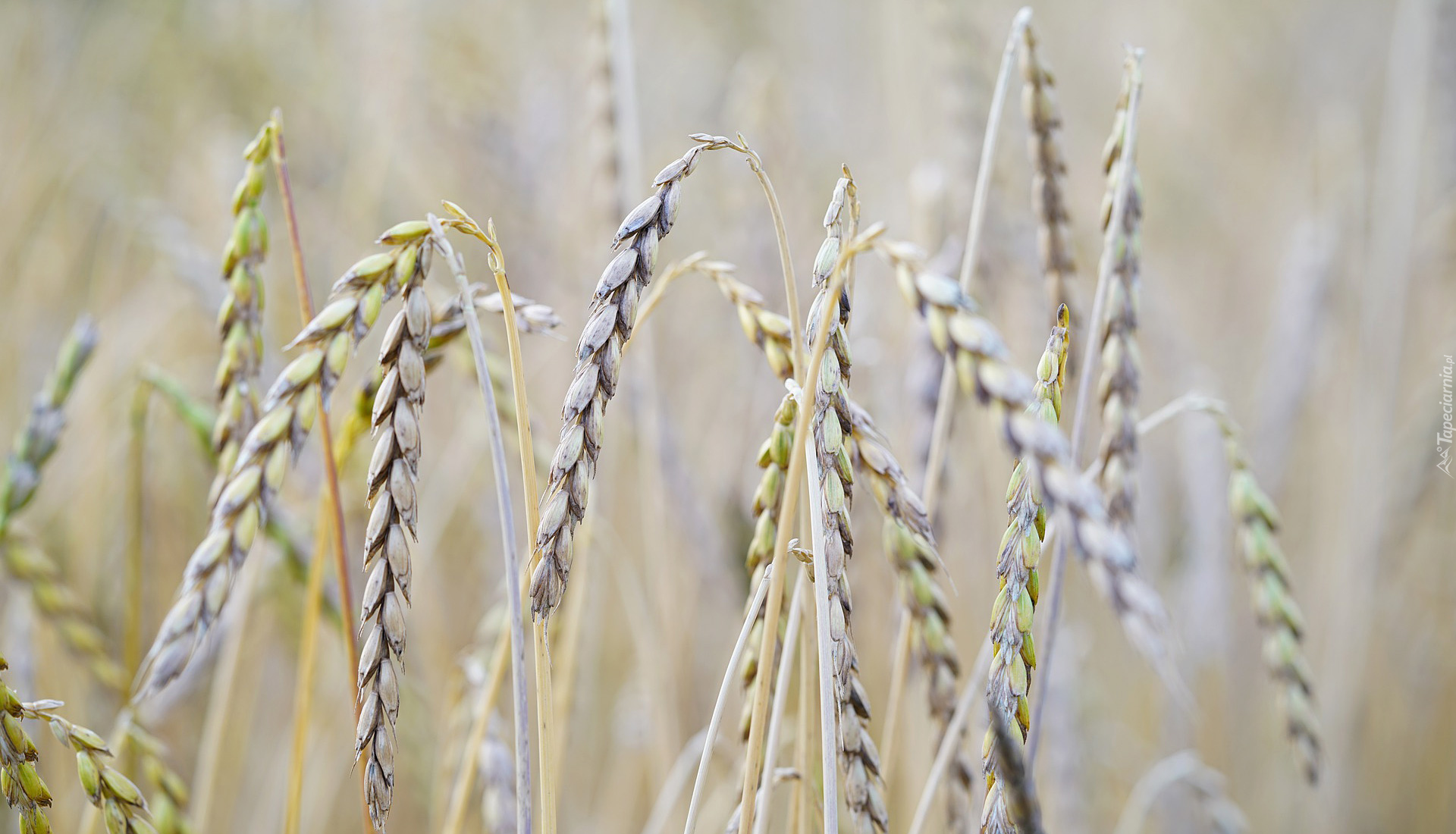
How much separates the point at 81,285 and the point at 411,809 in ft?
5.24

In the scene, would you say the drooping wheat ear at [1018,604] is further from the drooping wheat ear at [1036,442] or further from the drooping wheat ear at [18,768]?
the drooping wheat ear at [18,768]

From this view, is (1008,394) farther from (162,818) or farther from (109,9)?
(109,9)

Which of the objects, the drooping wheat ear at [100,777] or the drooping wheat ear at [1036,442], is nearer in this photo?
the drooping wheat ear at [1036,442]

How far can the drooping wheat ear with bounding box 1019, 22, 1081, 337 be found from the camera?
66 centimetres

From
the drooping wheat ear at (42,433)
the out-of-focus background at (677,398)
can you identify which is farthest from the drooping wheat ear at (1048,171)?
the drooping wheat ear at (42,433)

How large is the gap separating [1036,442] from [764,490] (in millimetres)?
206

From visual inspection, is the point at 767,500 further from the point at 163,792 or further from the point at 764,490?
the point at 163,792

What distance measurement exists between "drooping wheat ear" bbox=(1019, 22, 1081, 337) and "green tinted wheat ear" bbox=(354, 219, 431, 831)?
499 mm

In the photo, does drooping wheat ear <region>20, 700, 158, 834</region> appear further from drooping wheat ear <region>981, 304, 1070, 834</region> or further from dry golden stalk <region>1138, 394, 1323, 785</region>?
dry golden stalk <region>1138, 394, 1323, 785</region>

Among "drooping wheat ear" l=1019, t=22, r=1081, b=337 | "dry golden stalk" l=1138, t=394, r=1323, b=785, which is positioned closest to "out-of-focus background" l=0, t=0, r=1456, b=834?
"drooping wheat ear" l=1019, t=22, r=1081, b=337

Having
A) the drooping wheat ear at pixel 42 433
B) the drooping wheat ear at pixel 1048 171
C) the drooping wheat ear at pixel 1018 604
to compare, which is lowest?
the drooping wheat ear at pixel 1018 604

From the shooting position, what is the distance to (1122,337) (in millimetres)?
608

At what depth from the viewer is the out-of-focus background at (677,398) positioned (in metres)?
1.11

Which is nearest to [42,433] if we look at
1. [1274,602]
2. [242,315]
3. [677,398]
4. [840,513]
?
[242,315]
